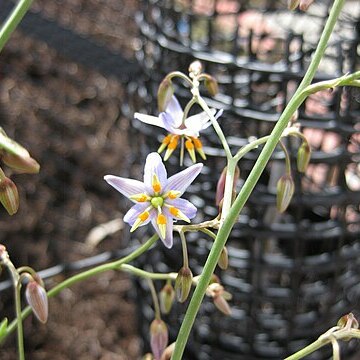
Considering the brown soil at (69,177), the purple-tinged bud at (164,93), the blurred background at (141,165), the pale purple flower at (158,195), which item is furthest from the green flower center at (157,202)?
the brown soil at (69,177)

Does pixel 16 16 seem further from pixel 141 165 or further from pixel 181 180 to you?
pixel 141 165

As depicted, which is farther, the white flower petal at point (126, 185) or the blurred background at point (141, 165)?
the blurred background at point (141, 165)

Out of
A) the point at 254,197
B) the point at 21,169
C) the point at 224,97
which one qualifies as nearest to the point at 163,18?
the point at 224,97

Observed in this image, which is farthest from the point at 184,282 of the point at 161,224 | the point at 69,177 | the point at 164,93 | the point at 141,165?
the point at 69,177

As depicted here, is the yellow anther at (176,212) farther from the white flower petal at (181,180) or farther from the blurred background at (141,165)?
the blurred background at (141,165)

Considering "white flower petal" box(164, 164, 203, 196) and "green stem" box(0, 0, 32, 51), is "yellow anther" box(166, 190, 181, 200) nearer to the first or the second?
"white flower petal" box(164, 164, 203, 196)

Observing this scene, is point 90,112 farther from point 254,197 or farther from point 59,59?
point 254,197

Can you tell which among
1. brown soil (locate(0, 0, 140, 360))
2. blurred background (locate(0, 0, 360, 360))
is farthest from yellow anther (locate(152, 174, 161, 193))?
brown soil (locate(0, 0, 140, 360))
